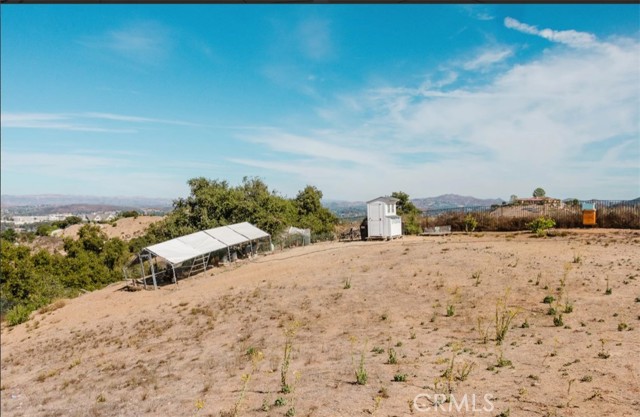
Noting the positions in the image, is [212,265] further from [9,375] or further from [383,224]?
[9,375]

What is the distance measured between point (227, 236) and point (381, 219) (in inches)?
460

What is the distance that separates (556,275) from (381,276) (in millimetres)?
6370

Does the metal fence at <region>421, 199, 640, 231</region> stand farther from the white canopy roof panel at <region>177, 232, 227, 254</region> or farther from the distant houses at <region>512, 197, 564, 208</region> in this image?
the white canopy roof panel at <region>177, 232, 227, 254</region>

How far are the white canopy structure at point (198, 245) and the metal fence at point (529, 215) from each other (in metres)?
16.0

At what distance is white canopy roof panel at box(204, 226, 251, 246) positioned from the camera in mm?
25491

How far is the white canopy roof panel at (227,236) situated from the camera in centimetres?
2549

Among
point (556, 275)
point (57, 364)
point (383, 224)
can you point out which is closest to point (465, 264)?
point (556, 275)

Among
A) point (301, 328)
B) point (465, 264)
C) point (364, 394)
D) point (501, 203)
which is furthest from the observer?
point (501, 203)

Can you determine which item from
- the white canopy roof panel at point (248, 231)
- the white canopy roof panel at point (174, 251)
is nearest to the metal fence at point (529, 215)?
the white canopy roof panel at point (248, 231)

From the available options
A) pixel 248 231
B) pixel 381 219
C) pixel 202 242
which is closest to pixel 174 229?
pixel 248 231

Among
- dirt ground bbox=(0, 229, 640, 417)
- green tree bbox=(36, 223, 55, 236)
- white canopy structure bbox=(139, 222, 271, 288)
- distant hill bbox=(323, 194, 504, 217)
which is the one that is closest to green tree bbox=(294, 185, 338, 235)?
distant hill bbox=(323, 194, 504, 217)

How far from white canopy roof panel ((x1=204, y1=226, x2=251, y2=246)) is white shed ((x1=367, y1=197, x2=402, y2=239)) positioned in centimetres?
955

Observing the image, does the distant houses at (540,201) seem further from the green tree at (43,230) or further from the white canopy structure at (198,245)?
the green tree at (43,230)

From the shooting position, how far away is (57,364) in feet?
37.0
